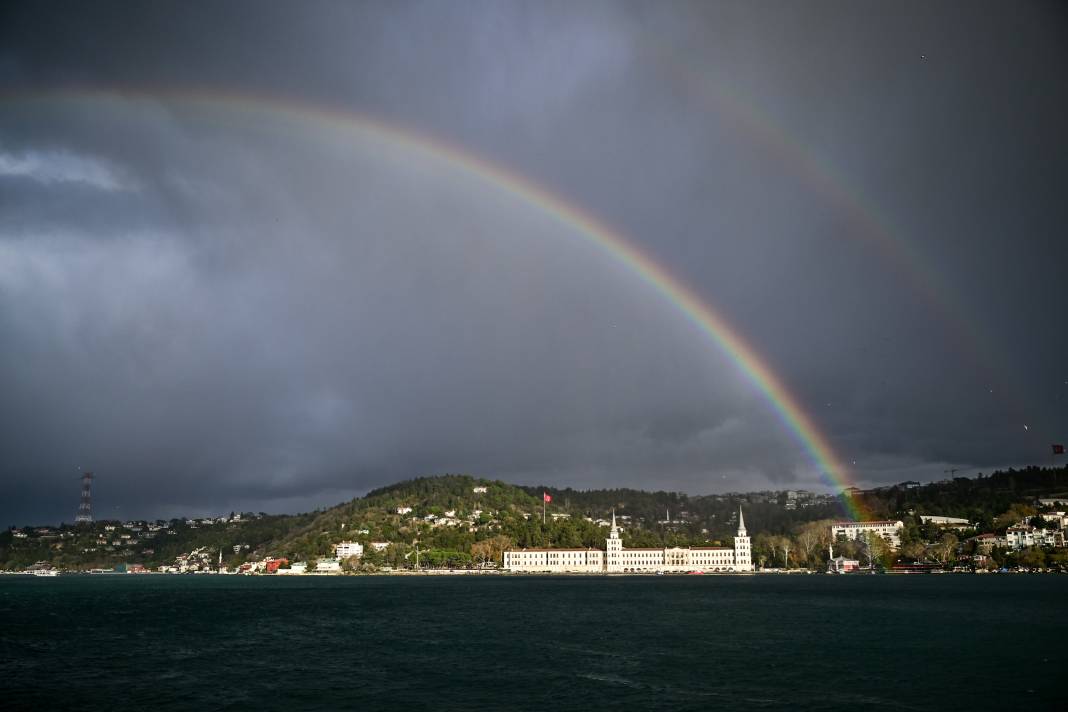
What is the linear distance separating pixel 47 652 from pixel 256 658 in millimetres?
16737

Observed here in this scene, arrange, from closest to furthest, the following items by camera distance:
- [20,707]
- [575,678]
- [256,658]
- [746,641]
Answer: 1. [20,707]
2. [575,678]
3. [256,658]
4. [746,641]

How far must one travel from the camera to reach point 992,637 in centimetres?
6356

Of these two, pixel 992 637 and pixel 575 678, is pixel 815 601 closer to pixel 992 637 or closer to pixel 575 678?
pixel 992 637

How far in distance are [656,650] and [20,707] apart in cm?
3801

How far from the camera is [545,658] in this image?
5378 cm

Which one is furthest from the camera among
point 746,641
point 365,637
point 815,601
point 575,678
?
point 815,601

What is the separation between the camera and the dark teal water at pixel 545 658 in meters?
39.7

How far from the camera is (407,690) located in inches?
1670

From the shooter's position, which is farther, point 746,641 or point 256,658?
point 746,641

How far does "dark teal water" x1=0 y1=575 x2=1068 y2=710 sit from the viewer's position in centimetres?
3966

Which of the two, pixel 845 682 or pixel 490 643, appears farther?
pixel 490 643

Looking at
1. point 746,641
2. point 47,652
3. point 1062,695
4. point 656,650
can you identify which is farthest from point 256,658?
point 1062,695

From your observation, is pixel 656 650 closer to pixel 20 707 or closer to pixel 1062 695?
pixel 1062 695

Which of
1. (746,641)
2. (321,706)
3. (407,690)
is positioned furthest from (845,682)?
(321,706)
